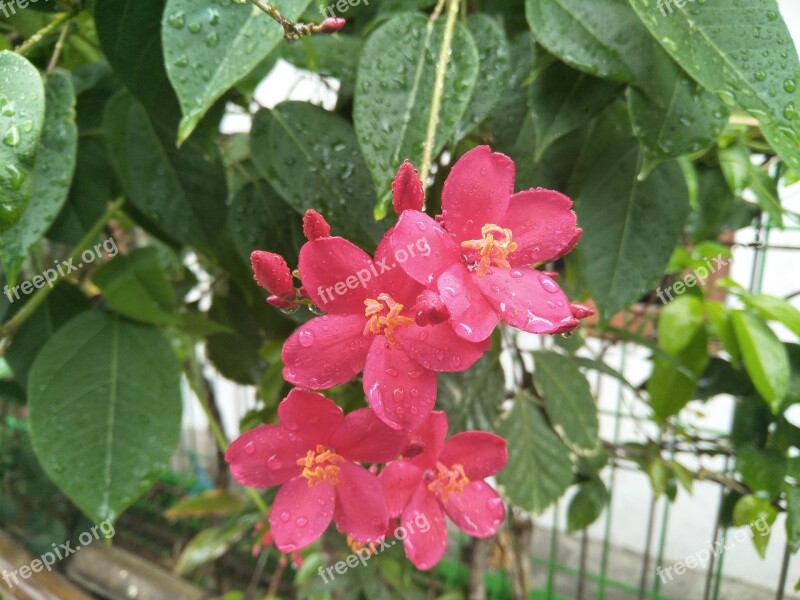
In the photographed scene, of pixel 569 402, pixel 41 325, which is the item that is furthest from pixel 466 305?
pixel 41 325

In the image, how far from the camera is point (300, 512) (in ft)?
1.10

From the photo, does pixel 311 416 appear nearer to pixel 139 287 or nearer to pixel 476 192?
pixel 476 192

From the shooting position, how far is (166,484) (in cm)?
162

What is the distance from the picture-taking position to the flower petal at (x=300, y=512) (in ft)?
1.07

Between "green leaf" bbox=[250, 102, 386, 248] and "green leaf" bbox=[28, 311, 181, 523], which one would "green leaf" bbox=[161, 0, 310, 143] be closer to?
"green leaf" bbox=[250, 102, 386, 248]

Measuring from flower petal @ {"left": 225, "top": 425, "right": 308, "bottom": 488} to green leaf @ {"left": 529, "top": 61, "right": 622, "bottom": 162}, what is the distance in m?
0.23

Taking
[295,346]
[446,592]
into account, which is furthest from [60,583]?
[295,346]

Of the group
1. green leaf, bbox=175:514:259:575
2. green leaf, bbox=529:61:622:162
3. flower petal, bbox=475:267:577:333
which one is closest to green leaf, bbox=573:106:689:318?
green leaf, bbox=529:61:622:162

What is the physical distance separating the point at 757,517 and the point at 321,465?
1.67 ft

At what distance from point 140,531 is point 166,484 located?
135mm

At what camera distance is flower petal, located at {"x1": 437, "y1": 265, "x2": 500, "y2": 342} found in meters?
0.25

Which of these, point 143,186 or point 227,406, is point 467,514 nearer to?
point 143,186

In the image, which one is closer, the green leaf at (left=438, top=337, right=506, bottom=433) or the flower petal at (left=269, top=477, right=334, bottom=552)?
the flower petal at (left=269, top=477, right=334, bottom=552)

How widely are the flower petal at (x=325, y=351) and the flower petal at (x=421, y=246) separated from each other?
0.04 metres
